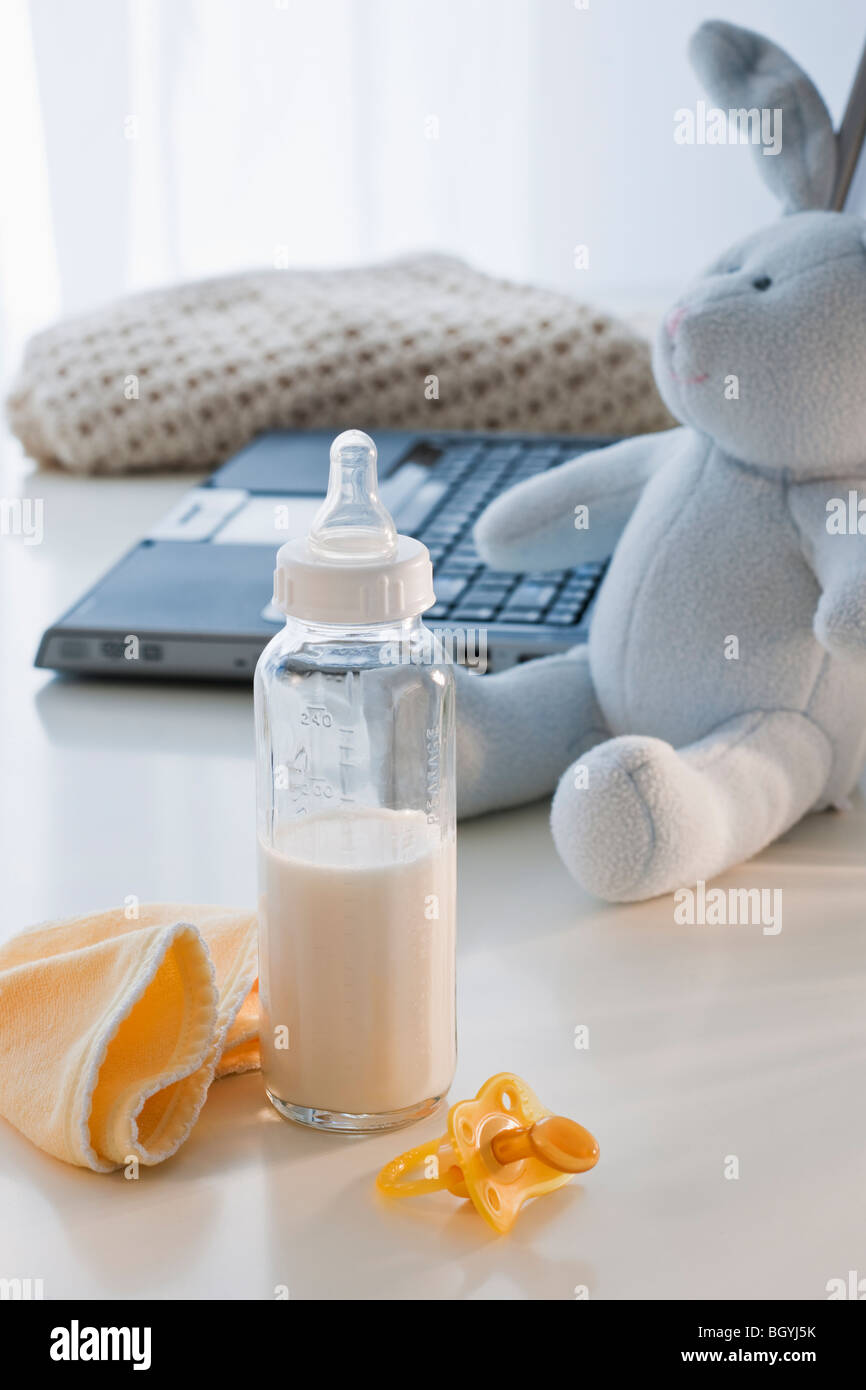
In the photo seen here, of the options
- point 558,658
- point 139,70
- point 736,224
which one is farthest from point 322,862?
point 139,70

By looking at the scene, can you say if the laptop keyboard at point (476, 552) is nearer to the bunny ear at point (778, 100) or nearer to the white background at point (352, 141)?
the bunny ear at point (778, 100)

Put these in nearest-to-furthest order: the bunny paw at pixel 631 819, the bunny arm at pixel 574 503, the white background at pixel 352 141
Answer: the bunny paw at pixel 631 819, the bunny arm at pixel 574 503, the white background at pixel 352 141

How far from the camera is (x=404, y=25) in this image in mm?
2076

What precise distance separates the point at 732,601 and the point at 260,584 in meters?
0.35

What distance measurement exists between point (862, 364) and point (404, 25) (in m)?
1.67

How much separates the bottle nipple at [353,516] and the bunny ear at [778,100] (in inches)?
14.0

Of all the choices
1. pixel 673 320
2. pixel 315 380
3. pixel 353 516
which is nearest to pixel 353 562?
pixel 353 516

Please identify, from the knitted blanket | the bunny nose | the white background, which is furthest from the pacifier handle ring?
the white background

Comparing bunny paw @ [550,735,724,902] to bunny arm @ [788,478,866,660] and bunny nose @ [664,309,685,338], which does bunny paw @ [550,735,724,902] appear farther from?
bunny nose @ [664,309,685,338]

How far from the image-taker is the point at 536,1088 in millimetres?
507

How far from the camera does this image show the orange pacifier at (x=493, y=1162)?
44 centimetres

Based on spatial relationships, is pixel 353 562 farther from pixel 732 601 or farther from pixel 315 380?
pixel 315 380

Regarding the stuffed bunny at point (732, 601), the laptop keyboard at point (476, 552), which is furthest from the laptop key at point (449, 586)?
the stuffed bunny at point (732, 601)

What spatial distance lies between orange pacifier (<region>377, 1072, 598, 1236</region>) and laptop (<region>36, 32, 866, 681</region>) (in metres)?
0.38
